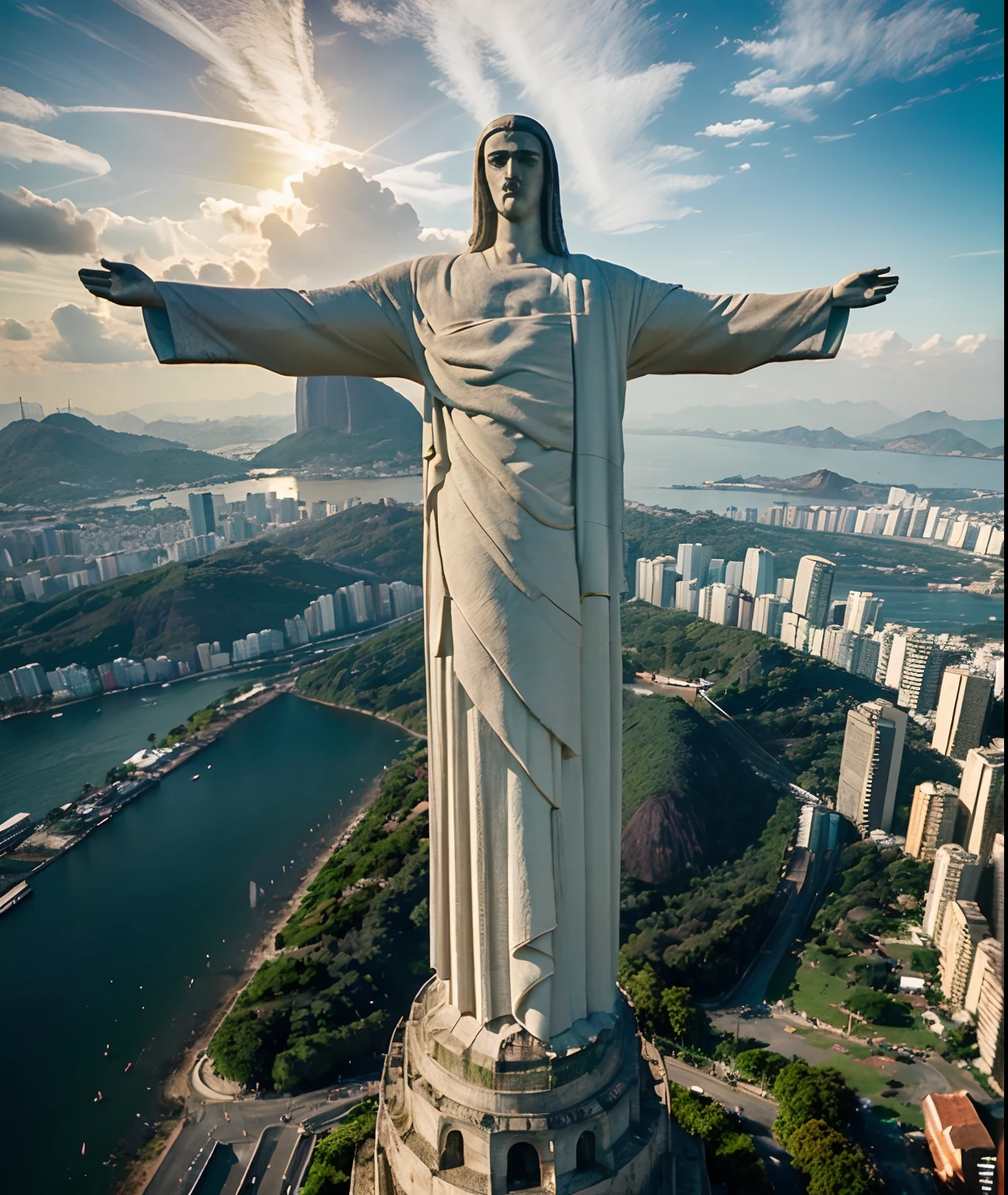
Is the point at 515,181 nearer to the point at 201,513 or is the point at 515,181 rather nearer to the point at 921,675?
the point at 921,675

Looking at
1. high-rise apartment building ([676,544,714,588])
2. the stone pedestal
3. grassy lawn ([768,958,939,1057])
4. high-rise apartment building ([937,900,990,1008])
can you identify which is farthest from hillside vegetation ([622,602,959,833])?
the stone pedestal

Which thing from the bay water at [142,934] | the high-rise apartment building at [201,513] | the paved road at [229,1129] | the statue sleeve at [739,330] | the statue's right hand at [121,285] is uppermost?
the statue's right hand at [121,285]

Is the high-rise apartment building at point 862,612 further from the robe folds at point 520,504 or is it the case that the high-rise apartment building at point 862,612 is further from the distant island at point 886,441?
the robe folds at point 520,504

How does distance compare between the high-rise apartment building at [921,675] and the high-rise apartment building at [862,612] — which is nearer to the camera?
the high-rise apartment building at [921,675]

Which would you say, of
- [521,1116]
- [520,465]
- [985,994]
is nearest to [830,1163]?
[985,994]

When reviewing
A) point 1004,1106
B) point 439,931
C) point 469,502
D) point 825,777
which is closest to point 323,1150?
point 439,931

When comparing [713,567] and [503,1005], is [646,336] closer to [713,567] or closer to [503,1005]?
[503,1005]

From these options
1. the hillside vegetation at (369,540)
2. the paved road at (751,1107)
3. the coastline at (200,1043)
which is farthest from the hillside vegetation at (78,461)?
the paved road at (751,1107)
